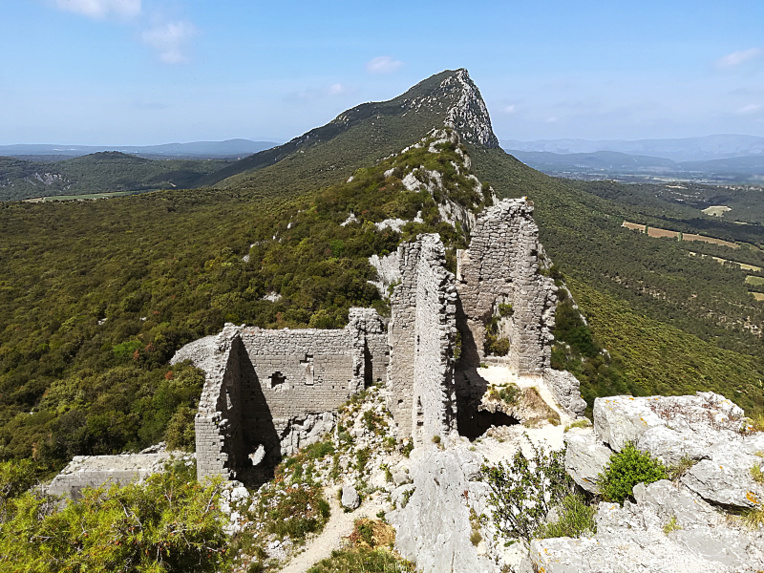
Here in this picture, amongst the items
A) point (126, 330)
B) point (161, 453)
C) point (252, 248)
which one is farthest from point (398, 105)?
point (161, 453)

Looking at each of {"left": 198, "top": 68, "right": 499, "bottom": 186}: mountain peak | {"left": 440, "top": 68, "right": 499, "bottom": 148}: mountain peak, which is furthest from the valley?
{"left": 440, "top": 68, "right": 499, "bottom": 148}: mountain peak

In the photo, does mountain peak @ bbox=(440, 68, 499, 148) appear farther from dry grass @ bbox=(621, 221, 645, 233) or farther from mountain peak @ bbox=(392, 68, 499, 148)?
dry grass @ bbox=(621, 221, 645, 233)

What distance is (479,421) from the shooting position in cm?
1176

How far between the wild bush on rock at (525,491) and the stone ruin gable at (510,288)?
4639mm

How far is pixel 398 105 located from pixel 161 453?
133634 mm

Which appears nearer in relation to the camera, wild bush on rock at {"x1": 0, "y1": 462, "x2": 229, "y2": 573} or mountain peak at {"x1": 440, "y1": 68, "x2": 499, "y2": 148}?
wild bush on rock at {"x1": 0, "y1": 462, "x2": 229, "y2": 573}

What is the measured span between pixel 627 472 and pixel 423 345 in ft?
19.0

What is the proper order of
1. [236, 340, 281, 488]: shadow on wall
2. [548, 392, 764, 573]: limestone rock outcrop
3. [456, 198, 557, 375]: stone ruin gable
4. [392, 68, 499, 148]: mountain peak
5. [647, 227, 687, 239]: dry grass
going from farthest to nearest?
[647, 227, 687, 239]: dry grass
[392, 68, 499, 148]: mountain peak
[236, 340, 281, 488]: shadow on wall
[456, 198, 557, 375]: stone ruin gable
[548, 392, 764, 573]: limestone rock outcrop

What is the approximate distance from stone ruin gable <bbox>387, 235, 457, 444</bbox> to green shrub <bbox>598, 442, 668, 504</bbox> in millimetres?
3902

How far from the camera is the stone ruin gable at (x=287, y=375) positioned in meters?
14.4

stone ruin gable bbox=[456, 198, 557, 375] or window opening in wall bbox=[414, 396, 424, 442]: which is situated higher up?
stone ruin gable bbox=[456, 198, 557, 375]

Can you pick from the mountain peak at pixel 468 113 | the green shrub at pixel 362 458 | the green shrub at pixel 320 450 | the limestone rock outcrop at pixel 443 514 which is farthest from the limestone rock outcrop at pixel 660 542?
the mountain peak at pixel 468 113

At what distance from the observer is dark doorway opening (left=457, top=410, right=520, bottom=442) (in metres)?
11.6

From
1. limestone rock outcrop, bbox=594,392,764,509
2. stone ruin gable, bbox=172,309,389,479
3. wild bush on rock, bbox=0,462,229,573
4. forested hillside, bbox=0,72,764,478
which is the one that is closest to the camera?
limestone rock outcrop, bbox=594,392,764,509
